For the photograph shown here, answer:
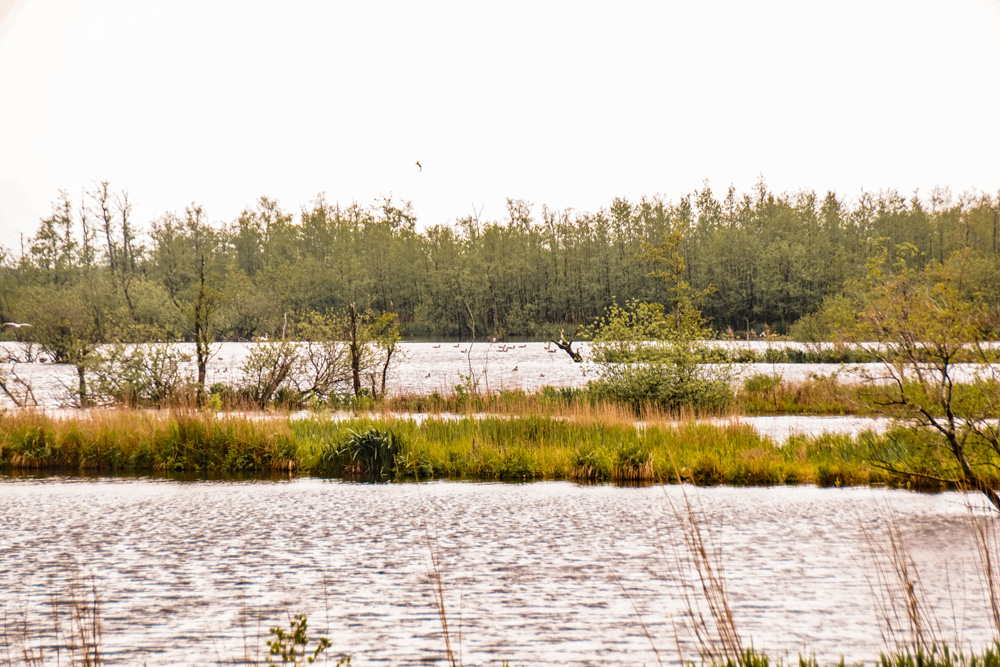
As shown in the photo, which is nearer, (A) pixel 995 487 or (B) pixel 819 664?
(B) pixel 819 664

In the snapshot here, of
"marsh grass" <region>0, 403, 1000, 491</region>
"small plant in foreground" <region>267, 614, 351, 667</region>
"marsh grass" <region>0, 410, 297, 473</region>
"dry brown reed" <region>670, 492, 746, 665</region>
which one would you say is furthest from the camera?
"marsh grass" <region>0, 410, 297, 473</region>

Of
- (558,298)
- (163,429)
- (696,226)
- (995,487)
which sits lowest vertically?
(995,487)

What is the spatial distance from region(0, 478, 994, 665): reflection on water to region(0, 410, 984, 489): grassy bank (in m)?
1.02

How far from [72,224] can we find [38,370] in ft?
130

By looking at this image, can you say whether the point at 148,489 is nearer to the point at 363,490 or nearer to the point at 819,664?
the point at 363,490

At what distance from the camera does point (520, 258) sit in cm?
9344

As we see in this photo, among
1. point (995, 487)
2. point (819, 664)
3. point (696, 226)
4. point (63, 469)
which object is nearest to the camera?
point (819, 664)

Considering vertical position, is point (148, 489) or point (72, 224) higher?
point (72, 224)

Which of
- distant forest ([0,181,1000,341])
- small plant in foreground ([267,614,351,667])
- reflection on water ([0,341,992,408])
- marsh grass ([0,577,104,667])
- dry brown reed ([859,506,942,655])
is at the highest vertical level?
distant forest ([0,181,1000,341])

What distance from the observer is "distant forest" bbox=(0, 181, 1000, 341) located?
75.2m

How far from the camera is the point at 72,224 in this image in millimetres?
75312

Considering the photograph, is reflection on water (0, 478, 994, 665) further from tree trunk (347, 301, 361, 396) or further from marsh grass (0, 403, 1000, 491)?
tree trunk (347, 301, 361, 396)

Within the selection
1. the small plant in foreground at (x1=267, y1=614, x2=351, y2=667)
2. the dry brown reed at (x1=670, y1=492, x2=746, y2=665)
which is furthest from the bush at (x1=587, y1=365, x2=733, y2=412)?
the small plant in foreground at (x1=267, y1=614, x2=351, y2=667)

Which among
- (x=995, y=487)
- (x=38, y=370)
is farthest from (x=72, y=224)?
(x=995, y=487)
